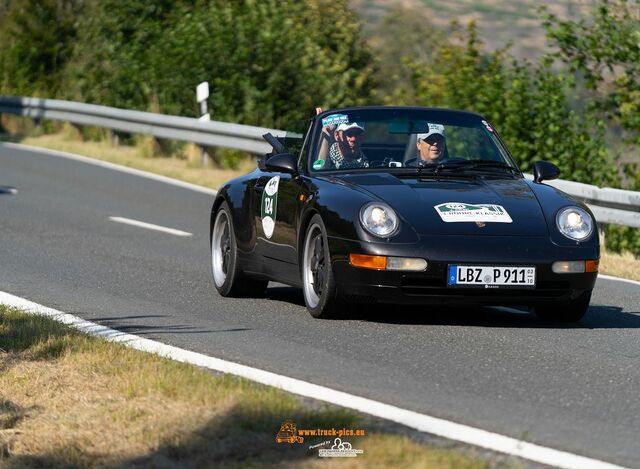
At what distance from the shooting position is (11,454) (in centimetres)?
571

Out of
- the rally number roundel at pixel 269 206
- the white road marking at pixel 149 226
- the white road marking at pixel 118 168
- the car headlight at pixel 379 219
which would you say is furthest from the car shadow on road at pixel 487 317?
the white road marking at pixel 118 168

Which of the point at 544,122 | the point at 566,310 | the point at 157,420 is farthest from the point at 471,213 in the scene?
the point at 544,122

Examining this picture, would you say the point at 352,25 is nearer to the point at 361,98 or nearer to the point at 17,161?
the point at 361,98

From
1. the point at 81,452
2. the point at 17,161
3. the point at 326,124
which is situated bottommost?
the point at 17,161

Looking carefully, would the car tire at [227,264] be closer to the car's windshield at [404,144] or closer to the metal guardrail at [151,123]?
the car's windshield at [404,144]

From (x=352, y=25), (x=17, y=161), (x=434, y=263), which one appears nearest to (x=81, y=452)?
(x=434, y=263)

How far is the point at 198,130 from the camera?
22797 mm

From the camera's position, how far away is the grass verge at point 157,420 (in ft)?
17.1

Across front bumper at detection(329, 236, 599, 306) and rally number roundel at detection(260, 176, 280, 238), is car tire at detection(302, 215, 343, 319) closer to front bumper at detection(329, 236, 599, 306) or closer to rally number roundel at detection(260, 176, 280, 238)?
front bumper at detection(329, 236, 599, 306)

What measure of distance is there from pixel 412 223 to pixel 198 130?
1429 centimetres

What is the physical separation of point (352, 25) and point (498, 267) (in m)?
23.1

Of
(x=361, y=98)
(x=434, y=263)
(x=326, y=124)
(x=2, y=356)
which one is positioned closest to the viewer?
(x=2, y=356)

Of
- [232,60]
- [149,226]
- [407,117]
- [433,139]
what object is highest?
[407,117]

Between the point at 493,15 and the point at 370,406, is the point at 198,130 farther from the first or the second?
the point at 493,15
